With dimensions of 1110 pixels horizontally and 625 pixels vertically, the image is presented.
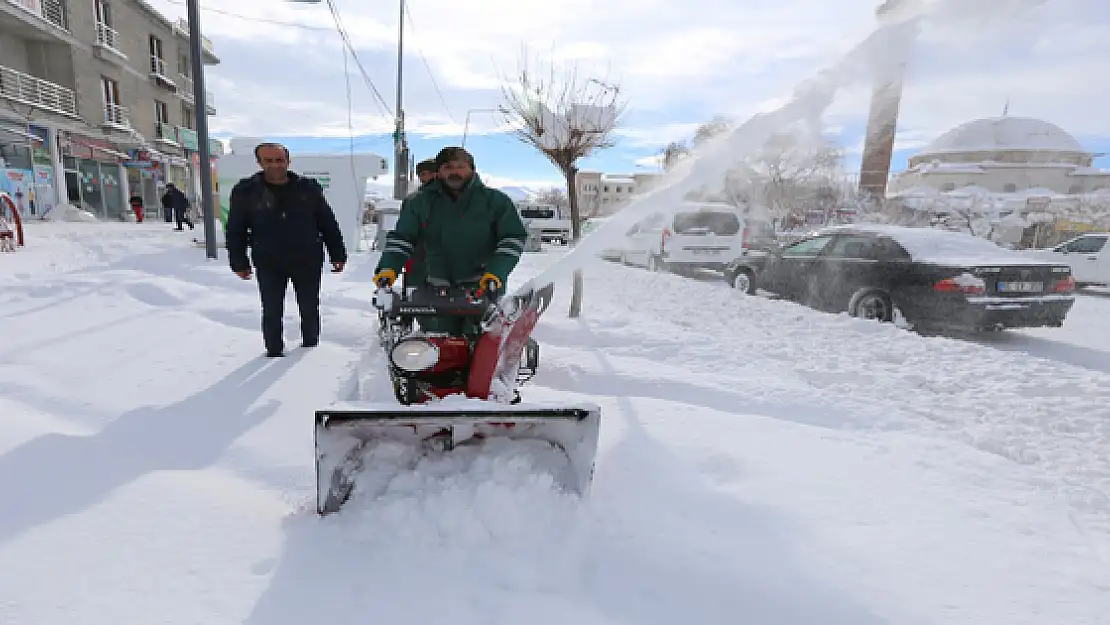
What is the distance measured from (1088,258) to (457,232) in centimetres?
1438

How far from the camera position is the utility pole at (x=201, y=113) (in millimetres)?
9297

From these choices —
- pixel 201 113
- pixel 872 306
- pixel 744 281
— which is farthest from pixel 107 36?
pixel 872 306

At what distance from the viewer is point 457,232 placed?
3.04m

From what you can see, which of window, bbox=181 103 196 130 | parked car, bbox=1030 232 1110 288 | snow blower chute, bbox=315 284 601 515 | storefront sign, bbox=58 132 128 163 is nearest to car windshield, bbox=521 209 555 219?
parked car, bbox=1030 232 1110 288

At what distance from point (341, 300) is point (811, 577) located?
6078 mm

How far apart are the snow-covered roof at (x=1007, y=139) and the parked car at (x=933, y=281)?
21.8m

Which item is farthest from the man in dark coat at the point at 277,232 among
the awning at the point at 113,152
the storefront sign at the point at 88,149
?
the awning at the point at 113,152

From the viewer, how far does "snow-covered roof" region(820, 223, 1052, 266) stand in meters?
6.21

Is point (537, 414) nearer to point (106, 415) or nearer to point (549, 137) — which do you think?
point (106, 415)

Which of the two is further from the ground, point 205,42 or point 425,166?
point 205,42

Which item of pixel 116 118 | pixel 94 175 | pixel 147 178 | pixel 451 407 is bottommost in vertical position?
pixel 451 407

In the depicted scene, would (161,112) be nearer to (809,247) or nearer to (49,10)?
(49,10)

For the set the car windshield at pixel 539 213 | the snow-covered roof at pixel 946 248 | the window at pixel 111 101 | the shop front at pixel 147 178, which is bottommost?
the snow-covered roof at pixel 946 248

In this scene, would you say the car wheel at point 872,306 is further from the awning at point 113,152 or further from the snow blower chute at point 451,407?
the awning at point 113,152
